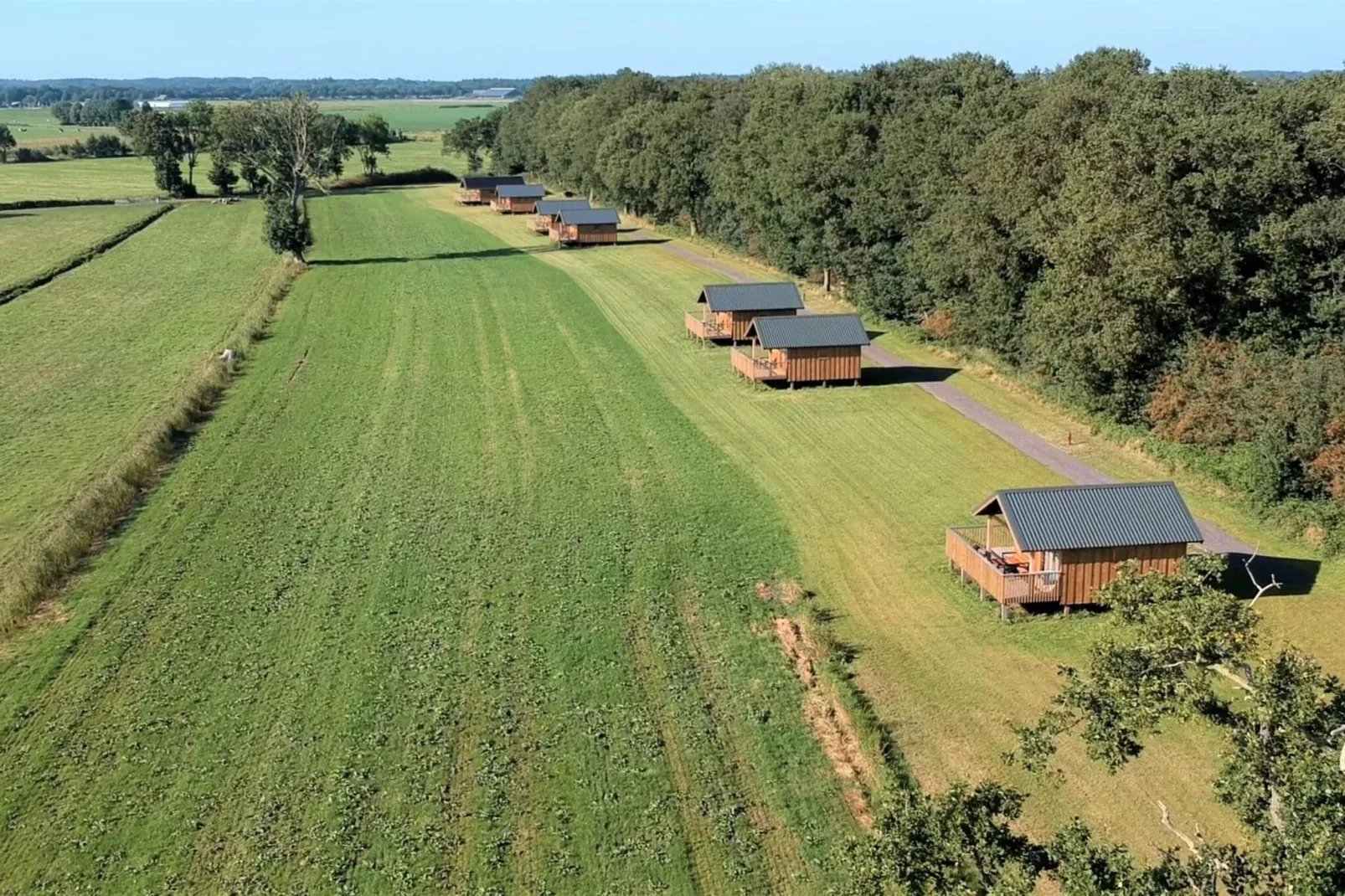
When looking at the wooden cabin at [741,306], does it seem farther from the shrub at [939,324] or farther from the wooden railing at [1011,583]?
the wooden railing at [1011,583]

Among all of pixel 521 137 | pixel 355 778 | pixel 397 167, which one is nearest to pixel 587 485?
pixel 355 778

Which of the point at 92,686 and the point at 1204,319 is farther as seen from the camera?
the point at 1204,319

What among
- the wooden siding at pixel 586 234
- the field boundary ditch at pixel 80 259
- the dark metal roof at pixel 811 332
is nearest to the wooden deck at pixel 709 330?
the dark metal roof at pixel 811 332

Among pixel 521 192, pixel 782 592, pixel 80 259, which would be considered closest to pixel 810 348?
pixel 782 592

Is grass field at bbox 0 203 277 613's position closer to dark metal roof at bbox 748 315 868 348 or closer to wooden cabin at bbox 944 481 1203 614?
dark metal roof at bbox 748 315 868 348

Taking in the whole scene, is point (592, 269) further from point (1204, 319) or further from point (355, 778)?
point (355, 778)

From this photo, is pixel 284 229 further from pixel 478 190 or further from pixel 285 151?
pixel 478 190

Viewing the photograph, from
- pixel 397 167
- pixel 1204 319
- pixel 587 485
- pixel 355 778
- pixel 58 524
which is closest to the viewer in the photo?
pixel 355 778
